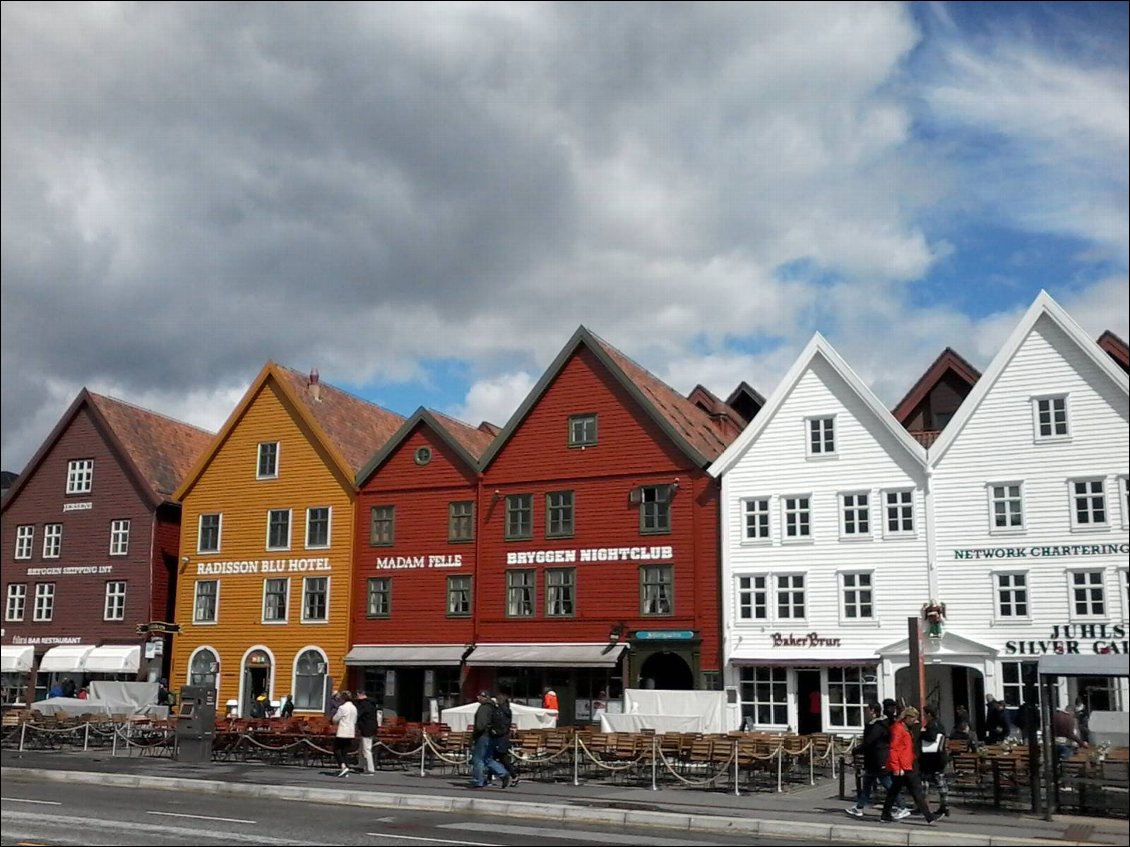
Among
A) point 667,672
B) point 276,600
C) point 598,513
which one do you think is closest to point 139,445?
point 276,600

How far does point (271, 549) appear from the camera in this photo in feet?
139

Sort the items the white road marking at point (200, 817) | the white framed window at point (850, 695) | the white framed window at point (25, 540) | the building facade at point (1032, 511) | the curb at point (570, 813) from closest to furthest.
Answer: the curb at point (570, 813), the white road marking at point (200, 817), the building facade at point (1032, 511), the white framed window at point (850, 695), the white framed window at point (25, 540)

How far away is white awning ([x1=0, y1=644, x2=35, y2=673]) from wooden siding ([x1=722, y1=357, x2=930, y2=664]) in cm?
2692

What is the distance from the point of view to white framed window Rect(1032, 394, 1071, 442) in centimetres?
3259

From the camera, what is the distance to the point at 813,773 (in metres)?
25.5

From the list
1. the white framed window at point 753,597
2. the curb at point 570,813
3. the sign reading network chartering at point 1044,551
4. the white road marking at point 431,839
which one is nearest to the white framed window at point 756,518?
the white framed window at point 753,597

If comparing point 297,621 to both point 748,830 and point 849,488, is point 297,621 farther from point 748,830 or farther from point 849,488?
point 748,830

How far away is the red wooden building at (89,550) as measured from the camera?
44562 millimetres

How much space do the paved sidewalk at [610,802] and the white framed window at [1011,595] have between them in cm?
1017

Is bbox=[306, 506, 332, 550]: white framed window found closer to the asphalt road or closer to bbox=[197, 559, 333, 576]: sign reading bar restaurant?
bbox=[197, 559, 333, 576]: sign reading bar restaurant

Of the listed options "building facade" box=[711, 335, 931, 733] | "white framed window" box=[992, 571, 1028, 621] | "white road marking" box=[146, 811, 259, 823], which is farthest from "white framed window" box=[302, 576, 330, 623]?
"white road marking" box=[146, 811, 259, 823]

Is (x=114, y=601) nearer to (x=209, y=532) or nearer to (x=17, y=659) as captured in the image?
(x=17, y=659)

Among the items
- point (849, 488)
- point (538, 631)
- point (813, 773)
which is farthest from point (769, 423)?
point (813, 773)

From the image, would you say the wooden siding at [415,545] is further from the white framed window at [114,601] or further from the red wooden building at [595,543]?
the white framed window at [114,601]
